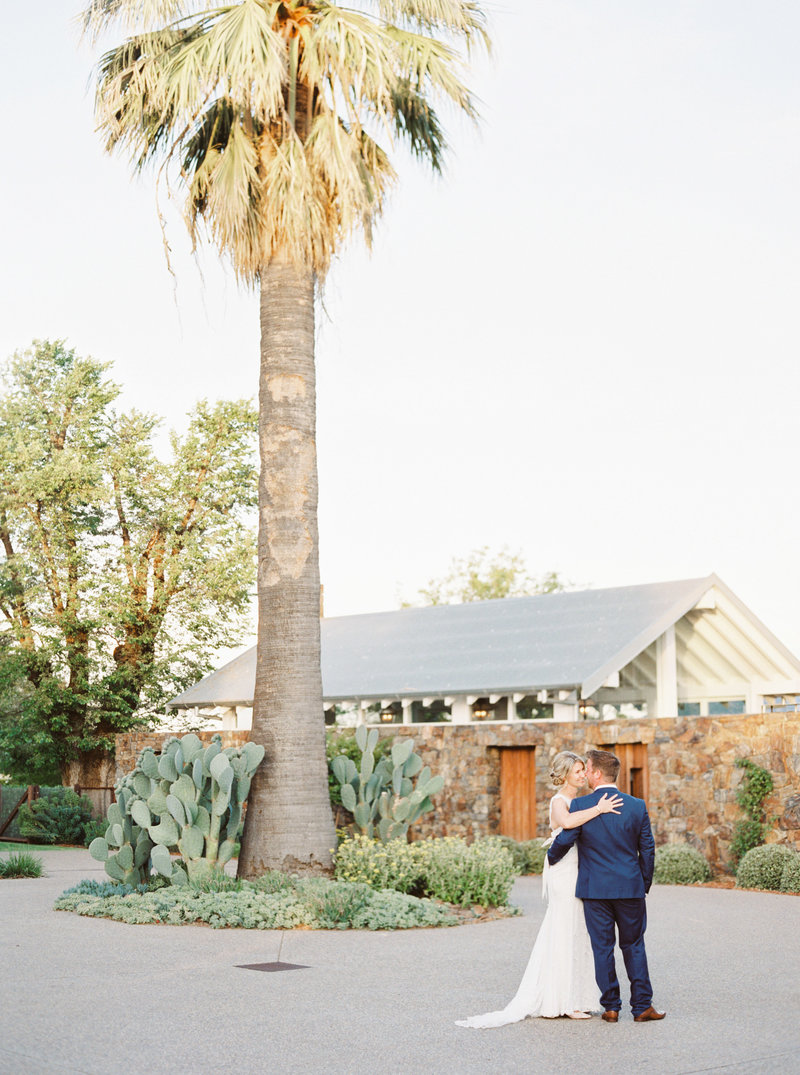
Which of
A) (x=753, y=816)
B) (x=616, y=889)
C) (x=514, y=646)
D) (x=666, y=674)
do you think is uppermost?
(x=514, y=646)

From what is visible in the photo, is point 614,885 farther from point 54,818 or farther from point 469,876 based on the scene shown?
point 54,818

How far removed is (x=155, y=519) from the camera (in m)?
35.5

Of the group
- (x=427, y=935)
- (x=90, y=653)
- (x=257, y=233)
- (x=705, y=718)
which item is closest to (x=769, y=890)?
(x=705, y=718)

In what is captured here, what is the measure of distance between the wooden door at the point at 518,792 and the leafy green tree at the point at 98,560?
44.6 feet

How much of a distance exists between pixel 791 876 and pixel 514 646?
9.32m

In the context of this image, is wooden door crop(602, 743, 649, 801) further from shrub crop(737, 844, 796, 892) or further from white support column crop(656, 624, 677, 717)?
white support column crop(656, 624, 677, 717)

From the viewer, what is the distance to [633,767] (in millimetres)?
21125

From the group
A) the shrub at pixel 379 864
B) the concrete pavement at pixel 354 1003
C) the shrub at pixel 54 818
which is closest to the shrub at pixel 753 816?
the concrete pavement at pixel 354 1003

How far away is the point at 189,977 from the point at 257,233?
907 cm

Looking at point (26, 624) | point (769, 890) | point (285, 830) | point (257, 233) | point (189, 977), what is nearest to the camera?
point (189, 977)

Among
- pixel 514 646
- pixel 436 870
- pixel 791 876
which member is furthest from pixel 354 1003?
pixel 514 646

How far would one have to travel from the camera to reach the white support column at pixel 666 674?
25.1 meters

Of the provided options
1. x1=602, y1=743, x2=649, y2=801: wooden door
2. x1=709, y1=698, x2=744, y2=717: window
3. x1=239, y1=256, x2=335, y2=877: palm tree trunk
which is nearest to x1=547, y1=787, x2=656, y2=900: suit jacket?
x1=239, y1=256, x2=335, y2=877: palm tree trunk

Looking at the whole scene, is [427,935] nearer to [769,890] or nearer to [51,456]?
[769,890]
